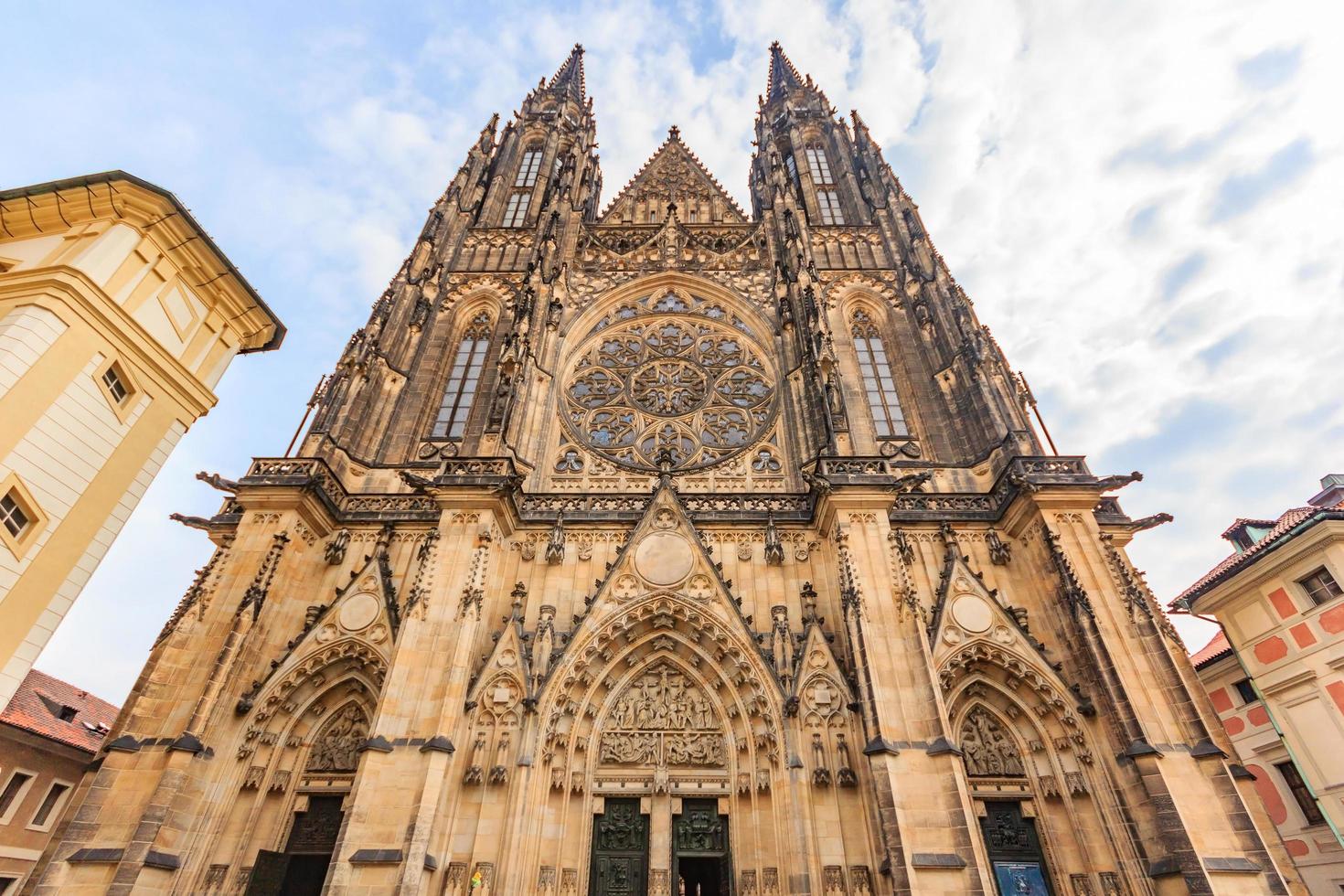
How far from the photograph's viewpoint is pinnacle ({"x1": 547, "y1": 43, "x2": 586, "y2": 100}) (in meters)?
30.9

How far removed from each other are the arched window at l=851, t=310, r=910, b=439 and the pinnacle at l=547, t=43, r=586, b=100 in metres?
19.6

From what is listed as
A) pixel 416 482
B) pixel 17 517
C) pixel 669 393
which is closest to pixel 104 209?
pixel 17 517

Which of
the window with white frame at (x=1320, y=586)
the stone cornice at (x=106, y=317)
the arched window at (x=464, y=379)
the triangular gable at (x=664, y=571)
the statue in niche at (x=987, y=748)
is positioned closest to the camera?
the stone cornice at (x=106, y=317)

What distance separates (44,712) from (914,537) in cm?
2543

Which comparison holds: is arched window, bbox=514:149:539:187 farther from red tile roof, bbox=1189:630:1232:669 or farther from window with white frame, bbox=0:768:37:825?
red tile roof, bbox=1189:630:1232:669

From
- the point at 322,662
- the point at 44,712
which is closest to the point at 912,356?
the point at 322,662

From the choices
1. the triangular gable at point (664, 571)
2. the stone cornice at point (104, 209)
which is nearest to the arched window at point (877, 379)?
the triangular gable at point (664, 571)

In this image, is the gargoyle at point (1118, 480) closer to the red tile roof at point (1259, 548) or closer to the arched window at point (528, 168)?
the red tile roof at point (1259, 548)

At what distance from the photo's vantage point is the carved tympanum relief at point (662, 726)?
12.3 m

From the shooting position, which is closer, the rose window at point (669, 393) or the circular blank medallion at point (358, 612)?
→ the circular blank medallion at point (358, 612)

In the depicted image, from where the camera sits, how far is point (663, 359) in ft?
61.3

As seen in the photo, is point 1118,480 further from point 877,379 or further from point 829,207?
point 829,207

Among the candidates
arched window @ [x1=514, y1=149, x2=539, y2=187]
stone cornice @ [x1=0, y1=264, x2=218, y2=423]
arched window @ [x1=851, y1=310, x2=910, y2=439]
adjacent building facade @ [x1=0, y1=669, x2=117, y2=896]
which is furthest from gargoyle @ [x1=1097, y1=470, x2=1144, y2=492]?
adjacent building facade @ [x1=0, y1=669, x2=117, y2=896]

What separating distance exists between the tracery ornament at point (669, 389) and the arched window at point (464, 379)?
2718 millimetres
